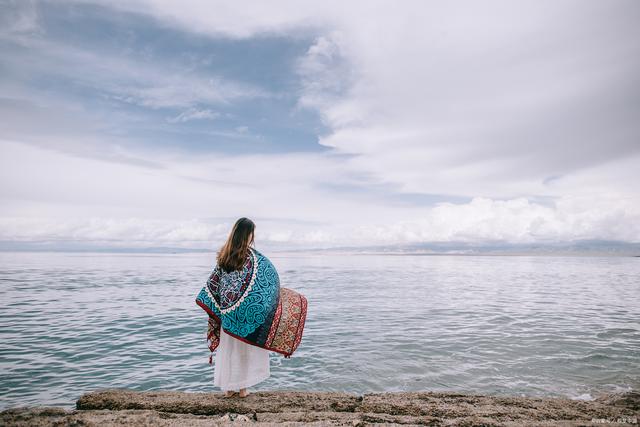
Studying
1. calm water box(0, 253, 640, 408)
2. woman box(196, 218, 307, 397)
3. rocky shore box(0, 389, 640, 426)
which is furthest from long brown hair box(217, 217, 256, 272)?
calm water box(0, 253, 640, 408)

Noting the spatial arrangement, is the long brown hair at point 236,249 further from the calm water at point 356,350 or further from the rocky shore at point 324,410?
the calm water at point 356,350

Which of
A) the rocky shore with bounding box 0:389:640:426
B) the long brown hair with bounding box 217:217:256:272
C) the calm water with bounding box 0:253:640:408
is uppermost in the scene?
the long brown hair with bounding box 217:217:256:272

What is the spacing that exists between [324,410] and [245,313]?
1742 mm

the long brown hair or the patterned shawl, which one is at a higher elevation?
the long brown hair

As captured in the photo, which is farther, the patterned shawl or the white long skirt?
the white long skirt

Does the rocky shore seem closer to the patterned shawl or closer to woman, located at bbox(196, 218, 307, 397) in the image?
woman, located at bbox(196, 218, 307, 397)

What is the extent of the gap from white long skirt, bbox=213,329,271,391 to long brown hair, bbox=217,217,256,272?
1.11 metres

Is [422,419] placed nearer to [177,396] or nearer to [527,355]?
[177,396]

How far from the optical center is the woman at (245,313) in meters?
5.13

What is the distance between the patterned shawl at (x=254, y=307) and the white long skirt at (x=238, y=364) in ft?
1.05

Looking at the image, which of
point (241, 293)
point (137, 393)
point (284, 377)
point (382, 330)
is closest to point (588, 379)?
point (382, 330)

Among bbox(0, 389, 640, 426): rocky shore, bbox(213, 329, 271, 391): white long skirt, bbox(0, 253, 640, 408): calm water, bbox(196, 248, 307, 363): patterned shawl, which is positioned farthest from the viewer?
bbox(0, 253, 640, 408): calm water

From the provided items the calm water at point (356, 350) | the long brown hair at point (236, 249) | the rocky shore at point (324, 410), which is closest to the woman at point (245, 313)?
the long brown hair at point (236, 249)

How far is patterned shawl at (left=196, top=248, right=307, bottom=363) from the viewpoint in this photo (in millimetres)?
5117
